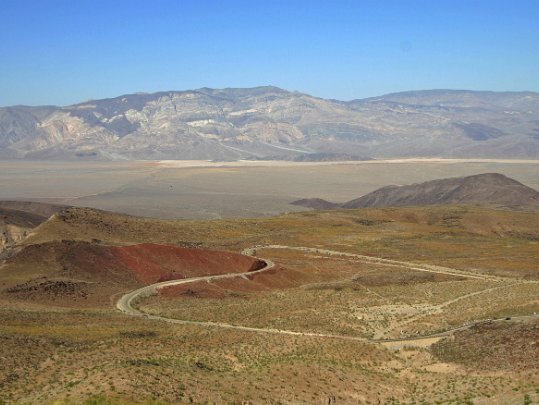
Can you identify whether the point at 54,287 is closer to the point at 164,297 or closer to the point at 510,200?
the point at 164,297

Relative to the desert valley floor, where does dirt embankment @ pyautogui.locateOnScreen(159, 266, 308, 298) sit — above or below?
below

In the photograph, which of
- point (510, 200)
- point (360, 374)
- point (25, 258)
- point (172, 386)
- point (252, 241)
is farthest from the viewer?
point (510, 200)

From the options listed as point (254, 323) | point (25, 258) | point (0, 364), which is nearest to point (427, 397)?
point (254, 323)

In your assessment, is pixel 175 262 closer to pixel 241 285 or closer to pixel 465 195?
pixel 241 285

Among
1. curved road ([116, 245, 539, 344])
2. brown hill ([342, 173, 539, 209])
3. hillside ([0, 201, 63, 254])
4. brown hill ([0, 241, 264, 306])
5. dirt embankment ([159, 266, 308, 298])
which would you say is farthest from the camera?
brown hill ([342, 173, 539, 209])

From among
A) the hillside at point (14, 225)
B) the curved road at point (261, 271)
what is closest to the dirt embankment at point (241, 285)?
the curved road at point (261, 271)

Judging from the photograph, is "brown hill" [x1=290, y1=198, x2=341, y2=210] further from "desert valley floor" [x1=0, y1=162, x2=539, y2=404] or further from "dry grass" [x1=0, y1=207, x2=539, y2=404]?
"dry grass" [x1=0, y1=207, x2=539, y2=404]

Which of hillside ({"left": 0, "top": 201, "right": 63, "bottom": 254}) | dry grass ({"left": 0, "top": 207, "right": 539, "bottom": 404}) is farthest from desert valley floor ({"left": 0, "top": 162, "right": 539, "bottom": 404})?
hillside ({"left": 0, "top": 201, "right": 63, "bottom": 254})

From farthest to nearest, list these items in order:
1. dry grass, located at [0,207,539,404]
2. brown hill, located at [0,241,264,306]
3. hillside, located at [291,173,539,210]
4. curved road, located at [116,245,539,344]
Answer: hillside, located at [291,173,539,210], brown hill, located at [0,241,264,306], curved road, located at [116,245,539,344], dry grass, located at [0,207,539,404]
